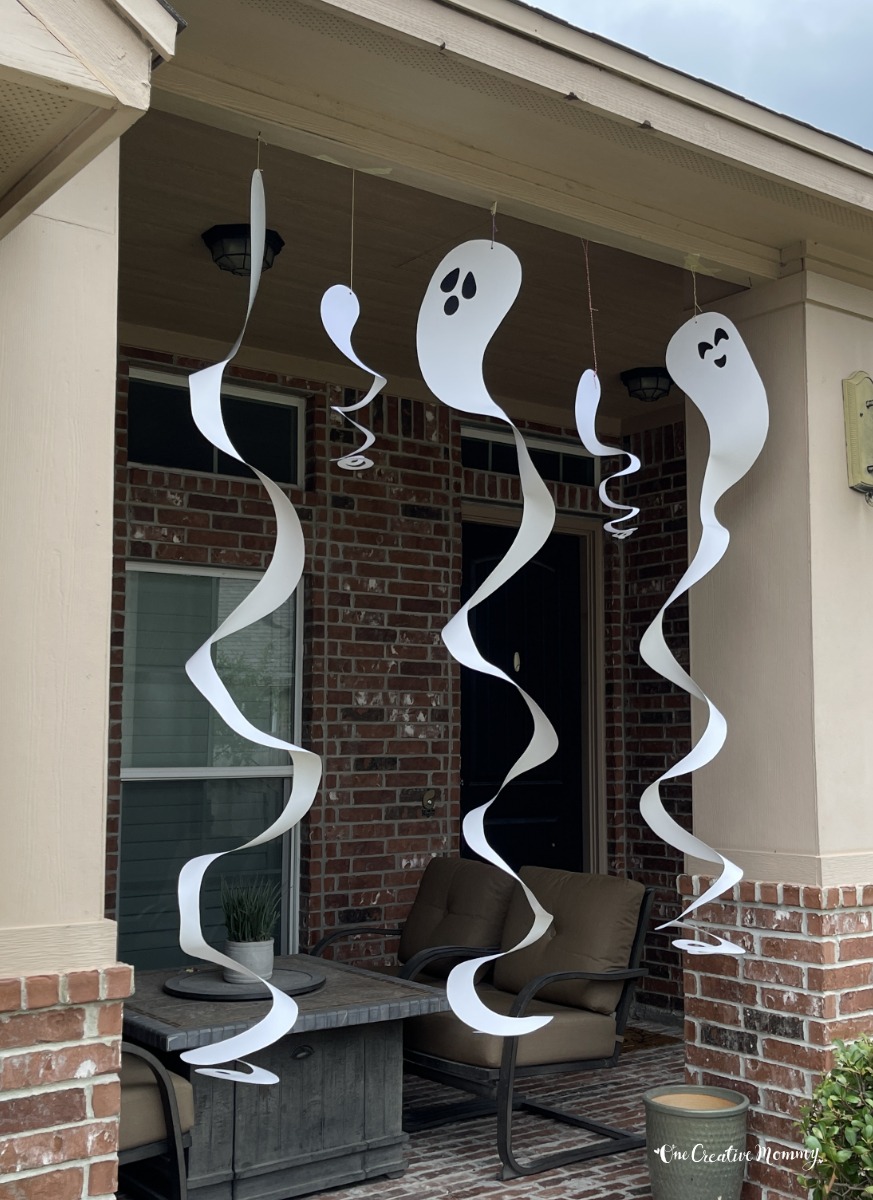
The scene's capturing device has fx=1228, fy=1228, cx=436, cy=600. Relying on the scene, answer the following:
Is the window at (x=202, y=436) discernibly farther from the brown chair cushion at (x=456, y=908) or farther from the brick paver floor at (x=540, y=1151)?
the brick paver floor at (x=540, y=1151)

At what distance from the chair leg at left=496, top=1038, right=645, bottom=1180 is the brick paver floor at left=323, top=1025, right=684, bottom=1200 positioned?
23 millimetres

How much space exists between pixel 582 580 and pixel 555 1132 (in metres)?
2.93

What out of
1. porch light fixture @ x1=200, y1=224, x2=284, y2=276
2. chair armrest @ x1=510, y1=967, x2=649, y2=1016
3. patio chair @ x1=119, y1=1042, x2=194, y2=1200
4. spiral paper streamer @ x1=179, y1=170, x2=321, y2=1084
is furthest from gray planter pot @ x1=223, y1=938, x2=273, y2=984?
porch light fixture @ x1=200, y1=224, x2=284, y2=276

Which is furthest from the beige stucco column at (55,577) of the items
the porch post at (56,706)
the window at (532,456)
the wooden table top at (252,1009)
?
the window at (532,456)

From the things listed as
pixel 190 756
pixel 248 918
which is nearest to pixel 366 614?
pixel 190 756

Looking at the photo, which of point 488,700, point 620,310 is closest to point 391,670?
point 488,700

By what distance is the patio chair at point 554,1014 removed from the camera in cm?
382

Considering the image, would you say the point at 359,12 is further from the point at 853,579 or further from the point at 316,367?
the point at 316,367

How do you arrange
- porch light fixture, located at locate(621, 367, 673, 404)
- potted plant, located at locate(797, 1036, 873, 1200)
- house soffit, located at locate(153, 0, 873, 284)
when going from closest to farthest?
house soffit, located at locate(153, 0, 873, 284), potted plant, located at locate(797, 1036, 873, 1200), porch light fixture, located at locate(621, 367, 673, 404)

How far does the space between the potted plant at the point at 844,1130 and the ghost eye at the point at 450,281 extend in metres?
1.99

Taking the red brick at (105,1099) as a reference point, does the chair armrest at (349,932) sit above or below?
below

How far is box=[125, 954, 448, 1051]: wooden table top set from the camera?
10.7 ft

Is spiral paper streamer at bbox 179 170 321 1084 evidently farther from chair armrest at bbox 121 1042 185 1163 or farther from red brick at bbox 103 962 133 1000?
chair armrest at bbox 121 1042 185 1163

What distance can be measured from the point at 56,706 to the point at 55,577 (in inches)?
9.0
